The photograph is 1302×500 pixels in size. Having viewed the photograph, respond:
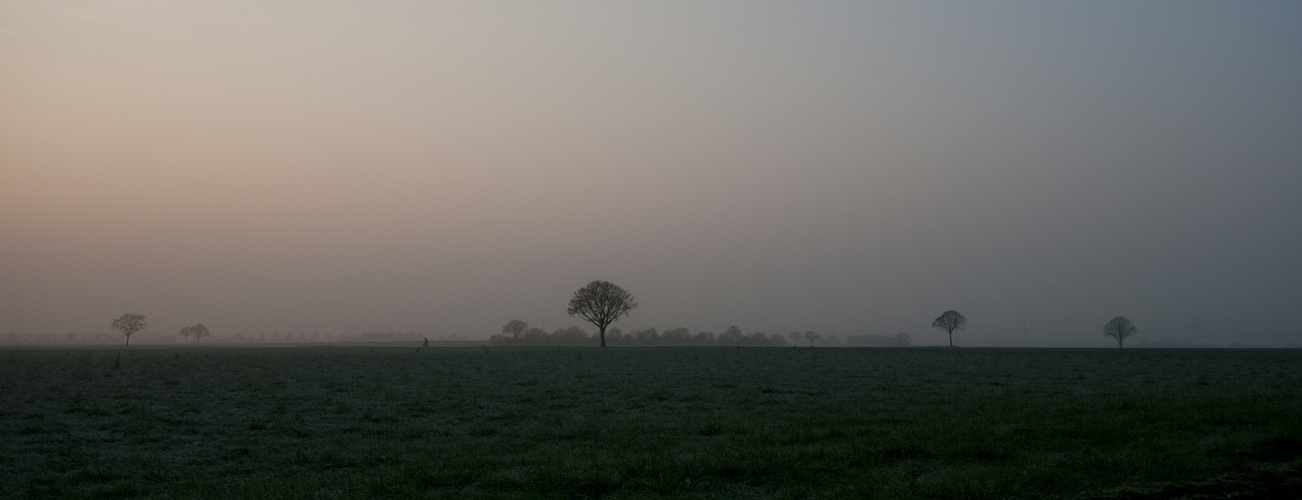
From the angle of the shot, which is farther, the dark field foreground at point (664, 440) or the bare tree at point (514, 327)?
the bare tree at point (514, 327)

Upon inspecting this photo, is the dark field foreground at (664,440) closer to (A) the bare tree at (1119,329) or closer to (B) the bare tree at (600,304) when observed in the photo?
(B) the bare tree at (600,304)

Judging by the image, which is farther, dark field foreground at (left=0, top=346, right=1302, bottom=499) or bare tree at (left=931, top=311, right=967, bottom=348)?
bare tree at (left=931, top=311, right=967, bottom=348)

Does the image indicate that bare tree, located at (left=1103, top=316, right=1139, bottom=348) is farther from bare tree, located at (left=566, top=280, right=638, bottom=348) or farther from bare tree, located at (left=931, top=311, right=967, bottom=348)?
bare tree, located at (left=566, top=280, right=638, bottom=348)

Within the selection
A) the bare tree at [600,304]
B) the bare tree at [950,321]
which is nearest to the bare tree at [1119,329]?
the bare tree at [950,321]

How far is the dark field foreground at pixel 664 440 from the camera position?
10922 millimetres

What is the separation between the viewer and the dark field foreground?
35.8ft

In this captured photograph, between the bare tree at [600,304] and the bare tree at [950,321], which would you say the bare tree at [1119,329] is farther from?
the bare tree at [600,304]

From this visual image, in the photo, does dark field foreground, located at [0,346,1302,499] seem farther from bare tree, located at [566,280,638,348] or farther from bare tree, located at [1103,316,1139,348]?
bare tree, located at [1103,316,1139,348]

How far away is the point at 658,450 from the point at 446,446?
4.73m

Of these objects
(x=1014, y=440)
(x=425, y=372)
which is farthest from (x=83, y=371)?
(x=1014, y=440)

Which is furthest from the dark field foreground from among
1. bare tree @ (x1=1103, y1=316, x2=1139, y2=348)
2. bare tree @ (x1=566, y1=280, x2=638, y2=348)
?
bare tree @ (x1=1103, y1=316, x2=1139, y2=348)

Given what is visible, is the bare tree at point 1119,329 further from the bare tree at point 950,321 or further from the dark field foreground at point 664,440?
the dark field foreground at point 664,440

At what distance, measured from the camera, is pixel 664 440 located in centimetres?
1517

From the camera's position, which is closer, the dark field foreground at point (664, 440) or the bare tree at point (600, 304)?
the dark field foreground at point (664, 440)
